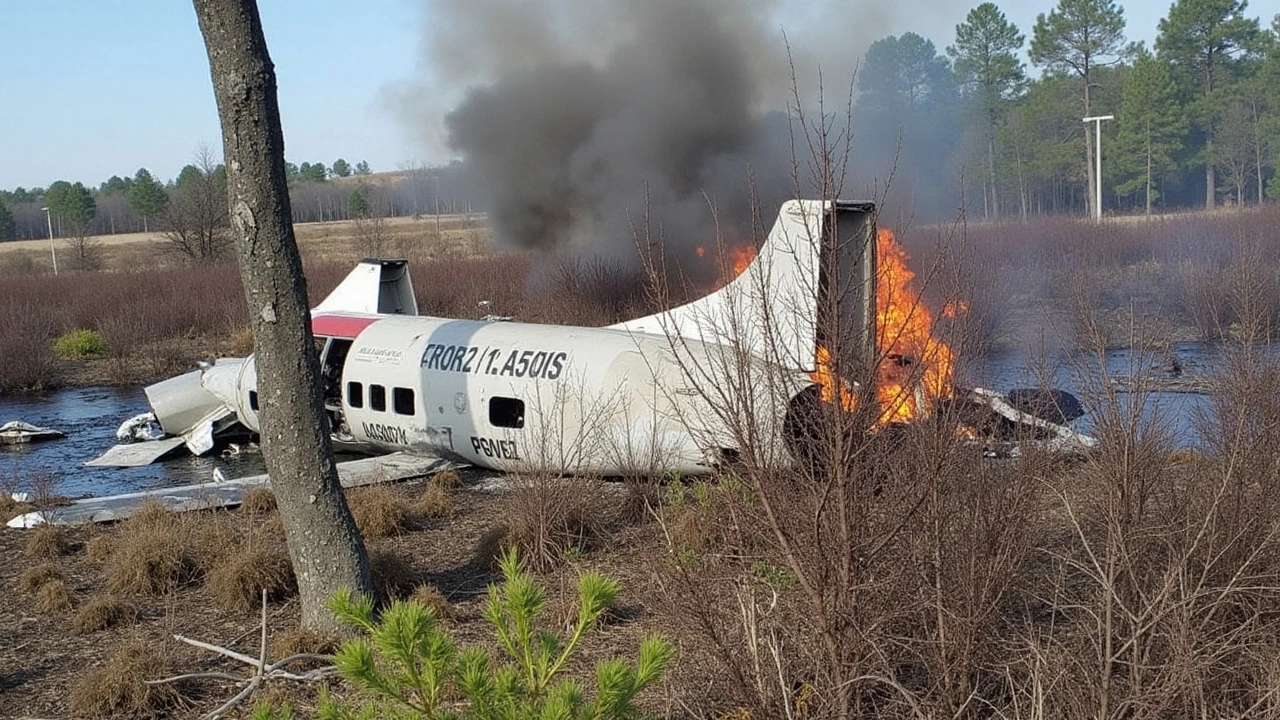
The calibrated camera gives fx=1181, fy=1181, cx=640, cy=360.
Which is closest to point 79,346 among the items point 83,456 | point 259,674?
point 83,456

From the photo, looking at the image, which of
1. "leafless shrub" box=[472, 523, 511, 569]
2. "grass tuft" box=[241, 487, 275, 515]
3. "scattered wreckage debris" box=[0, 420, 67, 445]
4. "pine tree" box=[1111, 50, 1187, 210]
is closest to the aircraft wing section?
"scattered wreckage debris" box=[0, 420, 67, 445]

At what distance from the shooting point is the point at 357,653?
15.1 feet

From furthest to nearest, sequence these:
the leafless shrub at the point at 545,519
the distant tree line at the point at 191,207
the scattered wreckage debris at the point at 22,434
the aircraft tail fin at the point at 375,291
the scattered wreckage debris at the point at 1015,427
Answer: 1. the distant tree line at the point at 191,207
2. the scattered wreckage debris at the point at 22,434
3. the aircraft tail fin at the point at 375,291
4. the leafless shrub at the point at 545,519
5. the scattered wreckage debris at the point at 1015,427

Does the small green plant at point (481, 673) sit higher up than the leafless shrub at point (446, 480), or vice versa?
the small green plant at point (481, 673)

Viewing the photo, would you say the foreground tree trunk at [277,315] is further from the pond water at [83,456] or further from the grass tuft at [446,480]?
the pond water at [83,456]

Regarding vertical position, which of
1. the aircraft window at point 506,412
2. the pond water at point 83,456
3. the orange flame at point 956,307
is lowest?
the pond water at point 83,456

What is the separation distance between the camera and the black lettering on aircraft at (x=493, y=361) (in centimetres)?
1522

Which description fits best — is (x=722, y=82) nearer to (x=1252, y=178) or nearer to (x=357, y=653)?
(x=357, y=653)

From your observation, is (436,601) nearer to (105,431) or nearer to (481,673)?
(481,673)

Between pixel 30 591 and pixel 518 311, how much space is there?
80.6ft

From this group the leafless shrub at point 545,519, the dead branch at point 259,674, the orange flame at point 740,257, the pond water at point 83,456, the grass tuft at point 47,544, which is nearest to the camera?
the dead branch at point 259,674

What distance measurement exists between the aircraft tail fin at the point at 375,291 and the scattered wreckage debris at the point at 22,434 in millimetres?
8252

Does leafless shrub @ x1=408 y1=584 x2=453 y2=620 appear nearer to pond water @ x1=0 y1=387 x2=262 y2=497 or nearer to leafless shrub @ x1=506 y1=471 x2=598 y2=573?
leafless shrub @ x1=506 y1=471 x2=598 y2=573

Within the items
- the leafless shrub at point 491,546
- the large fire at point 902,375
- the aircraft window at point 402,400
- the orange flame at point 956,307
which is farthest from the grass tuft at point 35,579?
the orange flame at point 956,307
